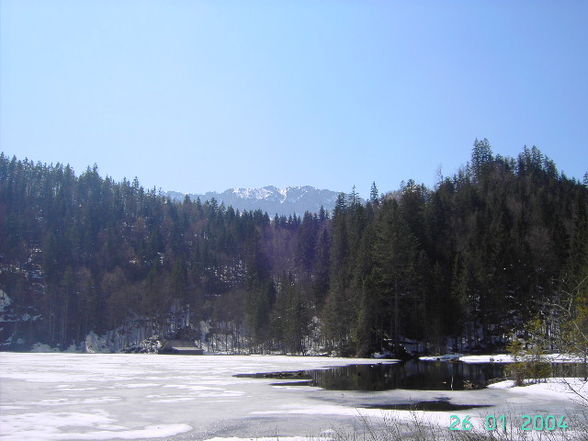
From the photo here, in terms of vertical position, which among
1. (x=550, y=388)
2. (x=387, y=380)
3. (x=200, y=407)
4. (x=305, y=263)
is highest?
(x=305, y=263)

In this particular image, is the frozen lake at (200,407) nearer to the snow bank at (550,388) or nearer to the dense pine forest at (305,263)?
the snow bank at (550,388)

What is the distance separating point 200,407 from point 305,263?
12020 centimetres

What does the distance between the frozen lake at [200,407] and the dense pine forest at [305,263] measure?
23.7 metres

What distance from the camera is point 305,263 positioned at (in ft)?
466

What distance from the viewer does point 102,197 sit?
585 ft

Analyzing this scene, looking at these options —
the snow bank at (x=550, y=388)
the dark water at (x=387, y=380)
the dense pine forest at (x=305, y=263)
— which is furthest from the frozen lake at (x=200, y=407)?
the dense pine forest at (x=305, y=263)

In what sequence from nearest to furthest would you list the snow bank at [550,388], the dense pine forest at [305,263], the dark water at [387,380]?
1. the snow bank at [550,388]
2. the dark water at [387,380]
3. the dense pine forest at [305,263]

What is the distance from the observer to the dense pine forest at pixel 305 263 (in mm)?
82812

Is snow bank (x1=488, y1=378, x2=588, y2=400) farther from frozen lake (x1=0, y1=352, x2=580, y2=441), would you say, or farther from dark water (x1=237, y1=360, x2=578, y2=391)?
dark water (x1=237, y1=360, x2=578, y2=391)

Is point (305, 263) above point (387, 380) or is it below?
above

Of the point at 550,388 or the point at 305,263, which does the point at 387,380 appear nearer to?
the point at 550,388

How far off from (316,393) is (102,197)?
166 meters

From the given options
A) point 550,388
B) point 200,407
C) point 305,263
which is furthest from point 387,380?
point 305,263

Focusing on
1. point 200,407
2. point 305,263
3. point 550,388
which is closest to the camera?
point 200,407
